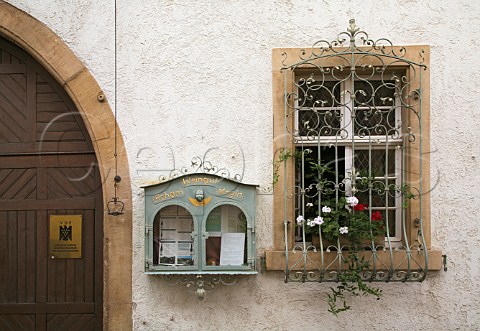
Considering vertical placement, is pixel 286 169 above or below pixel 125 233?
above

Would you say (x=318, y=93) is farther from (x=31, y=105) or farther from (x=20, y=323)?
(x=20, y=323)

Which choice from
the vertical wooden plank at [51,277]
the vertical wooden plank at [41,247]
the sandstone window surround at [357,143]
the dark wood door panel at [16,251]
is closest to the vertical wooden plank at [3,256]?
the dark wood door panel at [16,251]

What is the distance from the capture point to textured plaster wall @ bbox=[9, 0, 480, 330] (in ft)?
17.0

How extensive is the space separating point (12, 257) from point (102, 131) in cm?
148

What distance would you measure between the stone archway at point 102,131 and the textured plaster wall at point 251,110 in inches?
3.2

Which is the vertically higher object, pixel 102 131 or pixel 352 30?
pixel 352 30

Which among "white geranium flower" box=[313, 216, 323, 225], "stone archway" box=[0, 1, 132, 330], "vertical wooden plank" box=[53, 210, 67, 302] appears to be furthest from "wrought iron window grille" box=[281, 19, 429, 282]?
"vertical wooden plank" box=[53, 210, 67, 302]

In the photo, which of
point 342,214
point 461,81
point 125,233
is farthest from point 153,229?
point 461,81

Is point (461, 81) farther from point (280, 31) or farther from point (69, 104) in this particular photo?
point (69, 104)

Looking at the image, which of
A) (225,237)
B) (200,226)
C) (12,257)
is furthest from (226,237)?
(12,257)

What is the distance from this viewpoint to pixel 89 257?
5.54 metres

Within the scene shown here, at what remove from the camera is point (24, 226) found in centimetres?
557

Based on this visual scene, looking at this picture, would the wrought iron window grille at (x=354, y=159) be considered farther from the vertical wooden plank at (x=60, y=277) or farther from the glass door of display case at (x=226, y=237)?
the vertical wooden plank at (x=60, y=277)

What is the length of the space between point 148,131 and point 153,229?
0.86m
